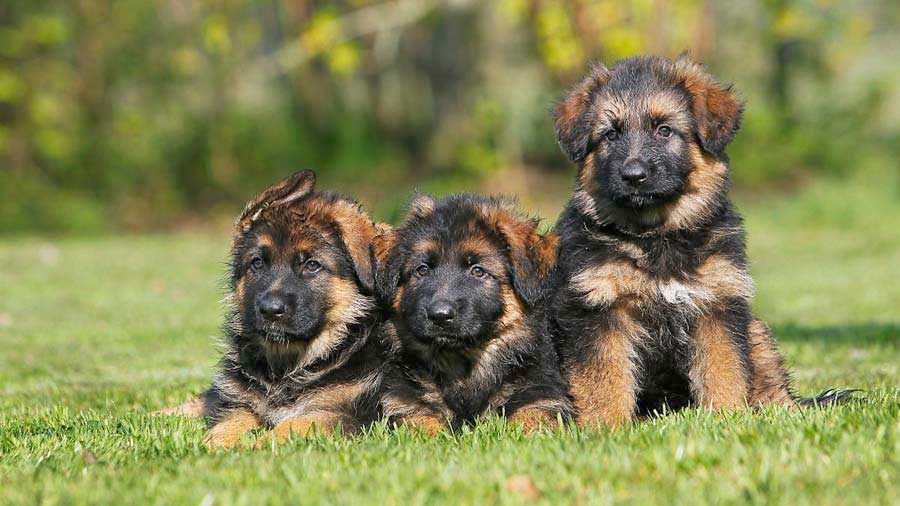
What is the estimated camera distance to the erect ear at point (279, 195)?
18.9 ft

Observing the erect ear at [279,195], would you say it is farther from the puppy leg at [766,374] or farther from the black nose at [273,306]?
the puppy leg at [766,374]

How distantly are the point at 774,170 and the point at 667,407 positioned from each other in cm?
1838

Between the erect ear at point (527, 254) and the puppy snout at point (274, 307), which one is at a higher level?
the erect ear at point (527, 254)

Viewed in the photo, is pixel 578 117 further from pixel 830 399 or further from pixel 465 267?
pixel 830 399

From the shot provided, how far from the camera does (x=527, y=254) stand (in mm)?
5535

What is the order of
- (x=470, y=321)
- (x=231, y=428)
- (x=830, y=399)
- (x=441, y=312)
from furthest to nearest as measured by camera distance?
(x=830, y=399), (x=231, y=428), (x=470, y=321), (x=441, y=312)

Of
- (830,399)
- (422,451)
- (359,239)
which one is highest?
(359,239)

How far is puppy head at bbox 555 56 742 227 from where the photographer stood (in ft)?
17.8

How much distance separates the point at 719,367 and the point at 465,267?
1.41m

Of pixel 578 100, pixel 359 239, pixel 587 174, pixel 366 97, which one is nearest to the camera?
pixel 359 239

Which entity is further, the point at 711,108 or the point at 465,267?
the point at 711,108

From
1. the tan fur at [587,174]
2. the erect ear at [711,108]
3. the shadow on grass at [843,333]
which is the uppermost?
the erect ear at [711,108]

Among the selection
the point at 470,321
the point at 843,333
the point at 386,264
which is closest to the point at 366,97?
the point at 843,333

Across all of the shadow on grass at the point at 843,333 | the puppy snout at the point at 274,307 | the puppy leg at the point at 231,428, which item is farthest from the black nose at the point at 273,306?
the shadow on grass at the point at 843,333
